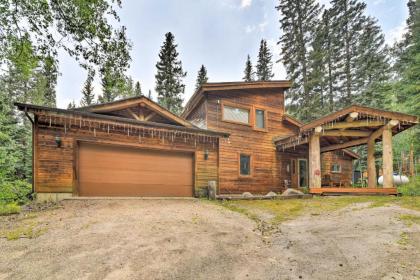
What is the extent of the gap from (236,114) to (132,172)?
6765 millimetres

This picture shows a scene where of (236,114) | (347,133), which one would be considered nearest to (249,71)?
(236,114)

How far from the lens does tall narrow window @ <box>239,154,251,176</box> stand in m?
12.7

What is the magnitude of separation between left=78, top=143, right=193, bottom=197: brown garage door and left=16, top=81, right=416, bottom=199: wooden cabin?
1.4 inches

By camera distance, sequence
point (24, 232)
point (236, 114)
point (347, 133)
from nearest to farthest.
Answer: point (24, 232), point (347, 133), point (236, 114)

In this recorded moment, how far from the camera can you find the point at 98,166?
9070mm

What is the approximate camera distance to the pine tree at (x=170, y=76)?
97.7ft

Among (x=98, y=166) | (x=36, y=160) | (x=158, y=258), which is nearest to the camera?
(x=158, y=258)

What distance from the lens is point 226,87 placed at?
41.9ft

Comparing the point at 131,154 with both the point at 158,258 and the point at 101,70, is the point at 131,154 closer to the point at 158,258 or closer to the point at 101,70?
the point at 101,70

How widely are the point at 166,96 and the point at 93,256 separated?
89.9ft

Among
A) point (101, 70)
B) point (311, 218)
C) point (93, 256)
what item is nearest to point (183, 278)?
point (93, 256)

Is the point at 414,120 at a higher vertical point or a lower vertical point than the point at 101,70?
lower

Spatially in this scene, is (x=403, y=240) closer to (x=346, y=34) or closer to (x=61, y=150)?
(x=61, y=150)

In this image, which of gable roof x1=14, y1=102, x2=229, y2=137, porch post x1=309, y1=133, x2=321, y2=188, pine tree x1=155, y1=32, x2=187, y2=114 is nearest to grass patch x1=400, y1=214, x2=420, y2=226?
porch post x1=309, y1=133, x2=321, y2=188
